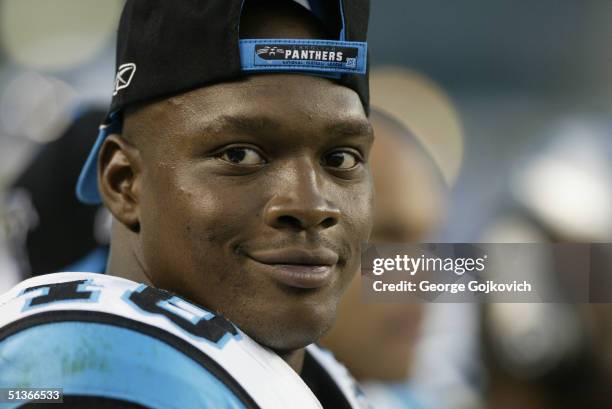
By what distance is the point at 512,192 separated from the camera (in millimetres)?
3275

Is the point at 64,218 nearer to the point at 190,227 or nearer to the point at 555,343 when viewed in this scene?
the point at 190,227

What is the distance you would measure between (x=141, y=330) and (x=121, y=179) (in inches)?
13.5

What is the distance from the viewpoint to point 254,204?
109 centimetres

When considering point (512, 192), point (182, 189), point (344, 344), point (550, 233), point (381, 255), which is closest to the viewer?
point (182, 189)

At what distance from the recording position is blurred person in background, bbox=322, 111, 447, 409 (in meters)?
2.36

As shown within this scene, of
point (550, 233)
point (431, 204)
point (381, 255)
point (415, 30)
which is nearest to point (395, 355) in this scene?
point (431, 204)

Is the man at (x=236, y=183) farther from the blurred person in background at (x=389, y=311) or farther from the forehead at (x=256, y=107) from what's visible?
the blurred person in background at (x=389, y=311)

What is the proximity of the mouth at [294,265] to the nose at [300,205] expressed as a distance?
0.03 metres

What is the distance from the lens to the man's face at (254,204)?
43.1 inches

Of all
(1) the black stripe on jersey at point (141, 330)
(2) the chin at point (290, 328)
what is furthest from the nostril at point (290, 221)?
(1) the black stripe on jersey at point (141, 330)

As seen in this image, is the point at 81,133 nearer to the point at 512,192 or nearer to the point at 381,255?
the point at 381,255

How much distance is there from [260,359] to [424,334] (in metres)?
1.74

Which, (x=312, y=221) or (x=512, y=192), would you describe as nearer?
(x=312, y=221)

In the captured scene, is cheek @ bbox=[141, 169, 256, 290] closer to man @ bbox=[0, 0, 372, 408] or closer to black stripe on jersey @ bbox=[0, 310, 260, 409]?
man @ bbox=[0, 0, 372, 408]
